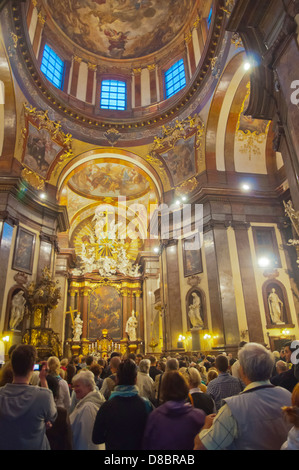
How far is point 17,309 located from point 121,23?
62.7ft

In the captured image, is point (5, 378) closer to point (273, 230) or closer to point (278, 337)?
point (278, 337)

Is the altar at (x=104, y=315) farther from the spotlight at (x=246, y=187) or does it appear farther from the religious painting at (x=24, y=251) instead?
the spotlight at (x=246, y=187)

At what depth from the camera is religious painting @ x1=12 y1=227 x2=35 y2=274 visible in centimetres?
1345

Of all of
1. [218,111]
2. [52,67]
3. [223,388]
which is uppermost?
[52,67]

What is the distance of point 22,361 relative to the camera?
2.38 m

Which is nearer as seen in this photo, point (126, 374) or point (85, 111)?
point (126, 374)

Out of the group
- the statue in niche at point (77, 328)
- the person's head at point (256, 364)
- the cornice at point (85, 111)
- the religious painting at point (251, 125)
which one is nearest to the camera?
the person's head at point (256, 364)

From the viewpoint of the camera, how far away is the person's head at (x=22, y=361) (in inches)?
93.2

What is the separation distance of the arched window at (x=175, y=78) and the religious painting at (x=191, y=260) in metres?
10.2

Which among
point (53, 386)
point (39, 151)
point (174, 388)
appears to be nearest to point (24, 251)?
point (39, 151)

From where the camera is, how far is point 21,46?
13.8m

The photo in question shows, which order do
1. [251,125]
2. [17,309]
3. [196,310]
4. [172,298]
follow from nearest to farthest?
1. [17,309]
2. [196,310]
3. [251,125]
4. [172,298]

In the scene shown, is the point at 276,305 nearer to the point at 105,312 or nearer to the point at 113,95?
the point at 105,312
